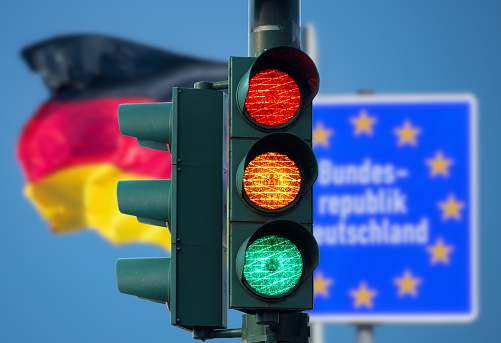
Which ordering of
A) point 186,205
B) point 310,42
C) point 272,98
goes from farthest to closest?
point 310,42, point 186,205, point 272,98

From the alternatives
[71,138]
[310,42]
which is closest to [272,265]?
[310,42]

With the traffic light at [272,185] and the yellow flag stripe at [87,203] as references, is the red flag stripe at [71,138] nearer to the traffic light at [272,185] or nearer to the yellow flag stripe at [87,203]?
the yellow flag stripe at [87,203]

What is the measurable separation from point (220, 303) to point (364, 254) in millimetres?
14431

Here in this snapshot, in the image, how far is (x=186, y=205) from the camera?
Result: 6.58m

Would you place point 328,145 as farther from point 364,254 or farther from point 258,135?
point 258,135

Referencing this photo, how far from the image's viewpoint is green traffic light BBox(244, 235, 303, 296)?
5840 mm

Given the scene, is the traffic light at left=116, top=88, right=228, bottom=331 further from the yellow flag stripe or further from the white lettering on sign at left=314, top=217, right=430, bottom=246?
the yellow flag stripe

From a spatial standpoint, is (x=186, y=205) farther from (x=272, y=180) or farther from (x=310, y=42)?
(x=310, y=42)

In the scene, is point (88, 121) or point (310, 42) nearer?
point (310, 42)

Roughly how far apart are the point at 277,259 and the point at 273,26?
143 centimetres

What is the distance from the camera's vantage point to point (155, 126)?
6.83 meters

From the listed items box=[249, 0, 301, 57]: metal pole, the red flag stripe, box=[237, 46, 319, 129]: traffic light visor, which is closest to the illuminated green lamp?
box=[237, 46, 319, 129]: traffic light visor

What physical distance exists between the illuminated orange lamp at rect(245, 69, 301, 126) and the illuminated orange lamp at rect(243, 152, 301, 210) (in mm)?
207

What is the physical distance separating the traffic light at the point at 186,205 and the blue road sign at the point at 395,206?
13.5 meters
